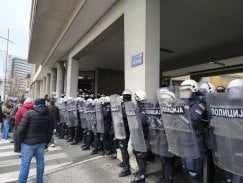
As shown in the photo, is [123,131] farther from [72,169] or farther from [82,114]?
[82,114]

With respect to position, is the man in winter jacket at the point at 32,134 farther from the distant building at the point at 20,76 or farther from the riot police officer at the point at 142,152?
the distant building at the point at 20,76

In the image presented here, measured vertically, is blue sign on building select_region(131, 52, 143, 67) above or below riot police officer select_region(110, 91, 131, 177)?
above

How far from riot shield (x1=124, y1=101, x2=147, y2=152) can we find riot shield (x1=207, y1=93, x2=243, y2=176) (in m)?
1.67

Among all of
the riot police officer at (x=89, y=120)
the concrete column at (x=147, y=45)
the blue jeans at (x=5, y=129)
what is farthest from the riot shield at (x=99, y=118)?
the blue jeans at (x=5, y=129)

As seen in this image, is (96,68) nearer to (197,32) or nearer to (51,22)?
(51,22)

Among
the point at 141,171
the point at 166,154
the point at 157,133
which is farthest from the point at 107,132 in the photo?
the point at 166,154

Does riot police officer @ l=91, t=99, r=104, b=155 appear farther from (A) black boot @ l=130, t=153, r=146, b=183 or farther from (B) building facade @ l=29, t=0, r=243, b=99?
(A) black boot @ l=130, t=153, r=146, b=183

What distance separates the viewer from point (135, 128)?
520 cm

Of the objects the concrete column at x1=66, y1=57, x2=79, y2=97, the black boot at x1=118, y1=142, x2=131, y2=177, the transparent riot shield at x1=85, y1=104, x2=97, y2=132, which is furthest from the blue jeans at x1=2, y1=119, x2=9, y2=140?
the black boot at x1=118, y1=142, x2=131, y2=177

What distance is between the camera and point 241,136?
10.0 ft

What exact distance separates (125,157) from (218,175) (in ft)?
6.12

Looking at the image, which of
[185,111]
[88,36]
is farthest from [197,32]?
[185,111]

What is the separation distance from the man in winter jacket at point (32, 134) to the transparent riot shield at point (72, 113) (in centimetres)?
480

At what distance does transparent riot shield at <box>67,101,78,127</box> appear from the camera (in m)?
10.3
